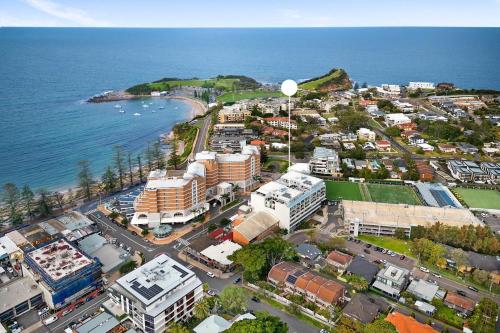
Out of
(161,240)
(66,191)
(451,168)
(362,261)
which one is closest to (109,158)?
(66,191)

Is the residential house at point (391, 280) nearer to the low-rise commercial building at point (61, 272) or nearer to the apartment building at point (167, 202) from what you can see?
the apartment building at point (167, 202)

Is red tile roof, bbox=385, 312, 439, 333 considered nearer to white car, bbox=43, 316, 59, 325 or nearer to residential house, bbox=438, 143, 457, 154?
white car, bbox=43, 316, 59, 325

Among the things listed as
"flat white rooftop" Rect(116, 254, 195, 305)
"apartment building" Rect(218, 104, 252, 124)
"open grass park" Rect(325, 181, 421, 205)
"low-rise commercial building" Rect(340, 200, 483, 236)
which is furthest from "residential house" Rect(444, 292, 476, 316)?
"apartment building" Rect(218, 104, 252, 124)

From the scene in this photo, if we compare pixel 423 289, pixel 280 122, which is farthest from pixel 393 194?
pixel 280 122

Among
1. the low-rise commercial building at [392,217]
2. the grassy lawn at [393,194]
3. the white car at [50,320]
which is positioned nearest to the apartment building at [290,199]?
the low-rise commercial building at [392,217]

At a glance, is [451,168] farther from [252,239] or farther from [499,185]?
[252,239]
